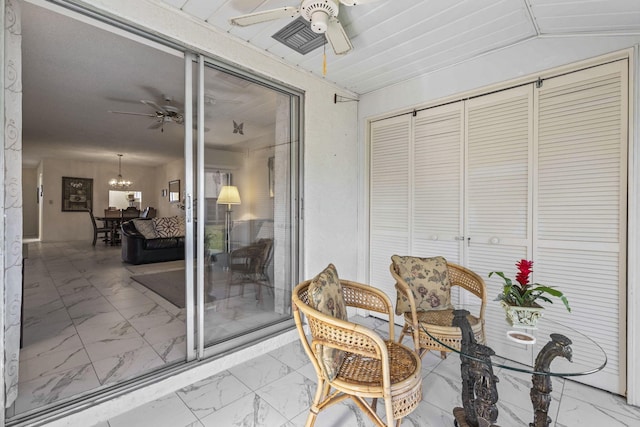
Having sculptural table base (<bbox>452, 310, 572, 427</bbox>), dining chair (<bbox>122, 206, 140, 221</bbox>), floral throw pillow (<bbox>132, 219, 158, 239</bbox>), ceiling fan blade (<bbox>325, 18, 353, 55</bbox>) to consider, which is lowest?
sculptural table base (<bbox>452, 310, 572, 427</bbox>)

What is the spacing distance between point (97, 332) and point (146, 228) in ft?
12.1

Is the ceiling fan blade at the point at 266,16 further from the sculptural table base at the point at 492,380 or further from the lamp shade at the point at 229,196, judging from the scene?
the sculptural table base at the point at 492,380

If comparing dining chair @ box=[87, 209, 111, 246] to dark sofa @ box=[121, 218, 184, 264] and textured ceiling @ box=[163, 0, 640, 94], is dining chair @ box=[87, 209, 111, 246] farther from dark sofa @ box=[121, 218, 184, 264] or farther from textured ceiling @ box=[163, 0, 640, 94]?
textured ceiling @ box=[163, 0, 640, 94]

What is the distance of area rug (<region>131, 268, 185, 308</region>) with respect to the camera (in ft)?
12.4

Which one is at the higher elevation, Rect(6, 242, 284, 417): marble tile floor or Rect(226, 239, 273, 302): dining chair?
Rect(226, 239, 273, 302): dining chair

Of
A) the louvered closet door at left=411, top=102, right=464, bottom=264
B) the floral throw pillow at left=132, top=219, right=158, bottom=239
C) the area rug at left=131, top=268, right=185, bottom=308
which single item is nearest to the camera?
the louvered closet door at left=411, top=102, right=464, bottom=264

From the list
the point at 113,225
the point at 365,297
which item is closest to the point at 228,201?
the point at 365,297

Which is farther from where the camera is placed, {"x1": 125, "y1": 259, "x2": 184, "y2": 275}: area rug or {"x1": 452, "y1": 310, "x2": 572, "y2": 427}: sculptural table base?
{"x1": 125, "y1": 259, "x2": 184, "y2": 275}: area rug

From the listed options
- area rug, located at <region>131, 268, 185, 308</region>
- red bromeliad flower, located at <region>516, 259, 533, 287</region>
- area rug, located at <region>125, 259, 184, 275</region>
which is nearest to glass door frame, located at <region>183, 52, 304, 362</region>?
area rug, located at <region>131, 268, 185, 308</region>

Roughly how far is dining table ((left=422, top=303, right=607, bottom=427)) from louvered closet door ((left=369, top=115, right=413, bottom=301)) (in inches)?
61.0

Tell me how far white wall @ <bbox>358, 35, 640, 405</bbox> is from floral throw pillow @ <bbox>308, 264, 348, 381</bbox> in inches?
71.9

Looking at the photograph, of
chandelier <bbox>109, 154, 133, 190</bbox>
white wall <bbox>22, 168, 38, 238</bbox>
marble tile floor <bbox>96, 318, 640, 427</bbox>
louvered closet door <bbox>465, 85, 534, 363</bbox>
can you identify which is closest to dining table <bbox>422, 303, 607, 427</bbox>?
marble tile floor <bbox>96, 318, 640, 427</bbox>

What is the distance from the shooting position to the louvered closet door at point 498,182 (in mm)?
2385

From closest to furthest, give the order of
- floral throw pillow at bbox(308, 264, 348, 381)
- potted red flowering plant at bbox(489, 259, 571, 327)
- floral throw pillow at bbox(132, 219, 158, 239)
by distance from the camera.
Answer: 1. floral throw pillow at bbox(308, 264, 348, 381)
2. potted red flowering plant at bbox(489, 259, 571, 327)
3. floral throw pillow at bbox(132, 219, 158, 239)
